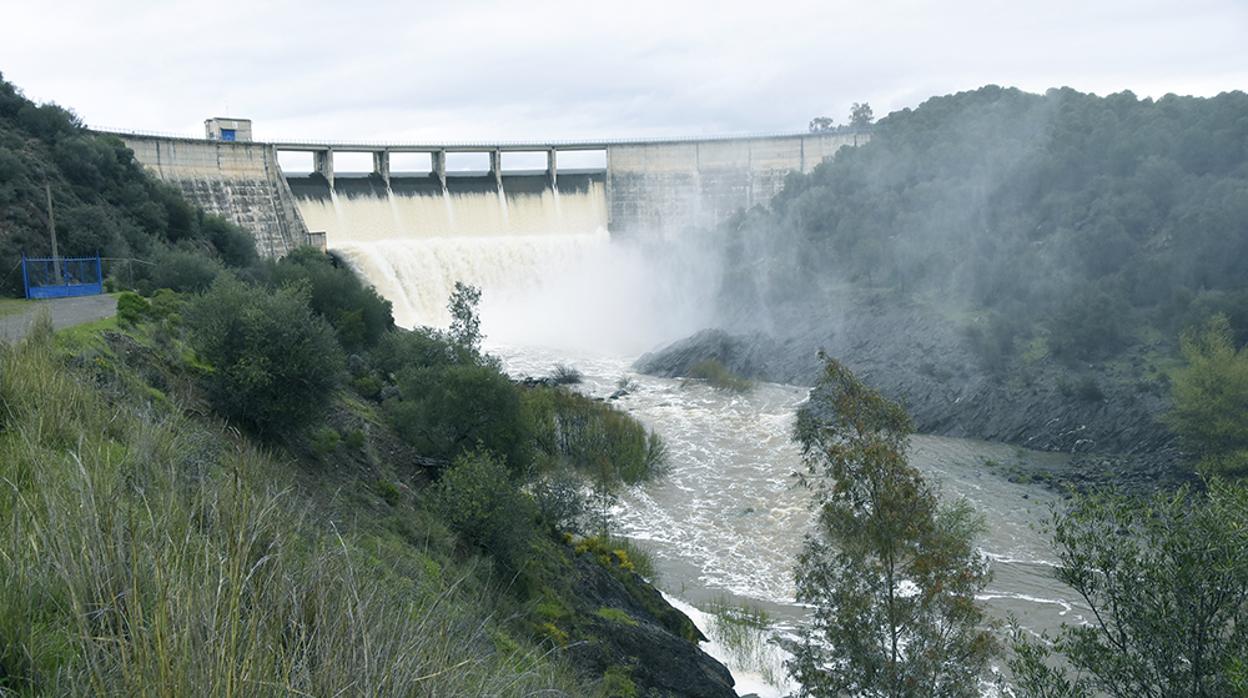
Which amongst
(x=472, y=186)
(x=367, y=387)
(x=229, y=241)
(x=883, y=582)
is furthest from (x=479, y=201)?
(x=883, y=582)

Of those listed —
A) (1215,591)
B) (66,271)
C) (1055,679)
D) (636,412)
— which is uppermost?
(66,271)

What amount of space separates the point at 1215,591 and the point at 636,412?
32.3m

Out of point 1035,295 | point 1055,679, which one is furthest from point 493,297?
point 1055,679

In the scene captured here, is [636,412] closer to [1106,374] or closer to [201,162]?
[1106,374]

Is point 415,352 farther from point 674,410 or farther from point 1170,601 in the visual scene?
point 1170,601

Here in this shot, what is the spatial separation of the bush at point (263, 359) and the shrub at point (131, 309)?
192cm

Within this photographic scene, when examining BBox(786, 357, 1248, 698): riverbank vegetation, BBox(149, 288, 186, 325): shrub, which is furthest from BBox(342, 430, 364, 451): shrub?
BBox(786, 357, 1248, 698): riverbank vegetation

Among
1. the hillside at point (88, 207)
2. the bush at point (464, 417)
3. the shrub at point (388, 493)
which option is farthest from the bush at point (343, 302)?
the shrub at point (388, 493)

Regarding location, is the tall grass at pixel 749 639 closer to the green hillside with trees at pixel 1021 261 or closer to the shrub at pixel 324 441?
the shrub at pixel 324 441

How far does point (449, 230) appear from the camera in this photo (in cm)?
5847

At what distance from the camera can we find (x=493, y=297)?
200 feet

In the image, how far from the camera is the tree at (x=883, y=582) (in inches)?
598

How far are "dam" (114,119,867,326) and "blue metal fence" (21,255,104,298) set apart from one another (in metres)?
21.1

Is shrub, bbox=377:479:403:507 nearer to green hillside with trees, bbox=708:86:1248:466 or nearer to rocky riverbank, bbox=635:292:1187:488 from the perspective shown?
rocky riverbank, bbox=635:292:1187:488
